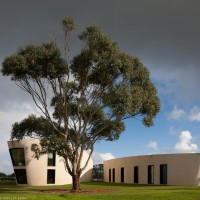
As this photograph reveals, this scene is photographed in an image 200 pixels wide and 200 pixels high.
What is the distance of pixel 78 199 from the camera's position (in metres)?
26.5

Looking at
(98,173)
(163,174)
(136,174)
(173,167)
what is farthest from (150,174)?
(98,173)

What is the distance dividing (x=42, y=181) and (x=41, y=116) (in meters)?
16.7

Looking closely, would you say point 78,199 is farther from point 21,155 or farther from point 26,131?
point 21,155

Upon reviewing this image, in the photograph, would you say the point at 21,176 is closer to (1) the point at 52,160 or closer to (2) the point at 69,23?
(1) the point at 52,160

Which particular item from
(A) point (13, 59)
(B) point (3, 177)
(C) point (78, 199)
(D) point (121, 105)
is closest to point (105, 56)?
(D) point (121, 105)

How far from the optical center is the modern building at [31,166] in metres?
53.1

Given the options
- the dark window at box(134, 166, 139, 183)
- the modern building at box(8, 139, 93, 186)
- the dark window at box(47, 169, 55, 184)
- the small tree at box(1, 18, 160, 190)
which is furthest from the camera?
the dark window at box(134, 166, 139, 183)

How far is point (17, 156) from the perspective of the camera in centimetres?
5403

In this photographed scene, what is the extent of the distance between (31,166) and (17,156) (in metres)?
2.41

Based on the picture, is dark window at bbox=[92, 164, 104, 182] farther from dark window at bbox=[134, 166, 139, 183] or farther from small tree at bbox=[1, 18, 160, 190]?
small tree at bbox=[1, 18, 160, 190]

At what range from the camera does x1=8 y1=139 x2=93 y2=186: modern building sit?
53075 mm

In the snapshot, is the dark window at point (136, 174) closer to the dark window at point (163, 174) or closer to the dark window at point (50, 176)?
the dark window at point (163, 174)

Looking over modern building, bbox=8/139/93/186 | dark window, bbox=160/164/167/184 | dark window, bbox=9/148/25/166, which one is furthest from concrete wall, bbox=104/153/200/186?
dark window, bbox=9/148/25/166

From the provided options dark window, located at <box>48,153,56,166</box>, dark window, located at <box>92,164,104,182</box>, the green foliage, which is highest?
the green foliage
